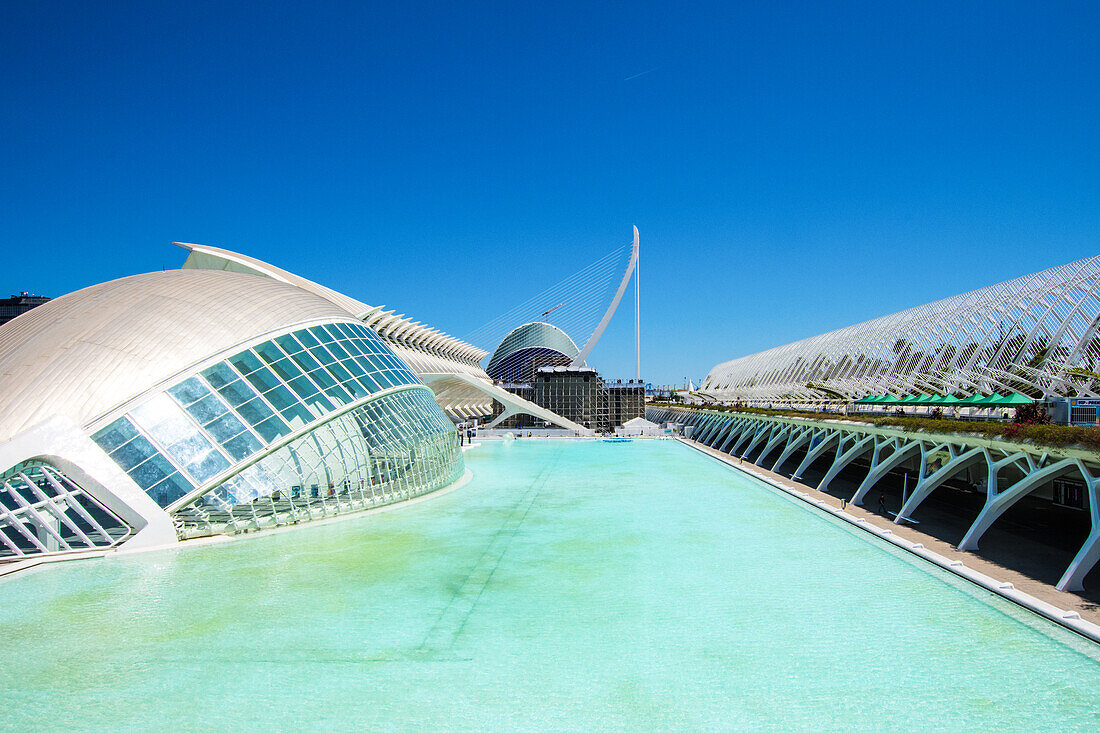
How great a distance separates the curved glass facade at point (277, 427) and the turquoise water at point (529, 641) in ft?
5.20

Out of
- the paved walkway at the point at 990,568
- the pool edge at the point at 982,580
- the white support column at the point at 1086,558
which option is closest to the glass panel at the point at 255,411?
the pool edge at the point at 982,580

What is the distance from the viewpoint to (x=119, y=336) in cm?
1538

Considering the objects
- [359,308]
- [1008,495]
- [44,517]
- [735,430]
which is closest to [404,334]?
[359,308]

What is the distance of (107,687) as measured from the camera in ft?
23.8

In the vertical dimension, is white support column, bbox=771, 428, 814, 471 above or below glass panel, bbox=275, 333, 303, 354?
below

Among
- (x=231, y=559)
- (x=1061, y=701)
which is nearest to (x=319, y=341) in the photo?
(x=231, y=559)

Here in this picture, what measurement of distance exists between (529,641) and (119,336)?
1282 centimetres

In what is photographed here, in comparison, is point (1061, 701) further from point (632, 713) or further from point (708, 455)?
point (708, 455)

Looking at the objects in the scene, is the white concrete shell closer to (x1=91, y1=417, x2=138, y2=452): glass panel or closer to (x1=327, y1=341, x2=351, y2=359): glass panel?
(x1=327, y1=341, x2=351, y2=359): glass panel

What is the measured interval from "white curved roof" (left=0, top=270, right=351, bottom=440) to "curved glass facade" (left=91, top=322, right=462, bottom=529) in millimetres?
677

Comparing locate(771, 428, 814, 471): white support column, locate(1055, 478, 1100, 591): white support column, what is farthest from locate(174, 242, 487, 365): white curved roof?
locate(1055, 478, 1100, 591): white support column

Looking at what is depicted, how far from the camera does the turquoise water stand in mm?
6785

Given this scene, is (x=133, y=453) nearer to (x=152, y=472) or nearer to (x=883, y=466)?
(x=152, y=472)

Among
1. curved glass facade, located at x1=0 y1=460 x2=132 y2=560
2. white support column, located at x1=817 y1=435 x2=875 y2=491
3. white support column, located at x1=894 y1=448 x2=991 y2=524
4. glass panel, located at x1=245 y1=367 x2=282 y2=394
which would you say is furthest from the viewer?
white support column, located at x1=817 y1=435 x2=875 y2=491
